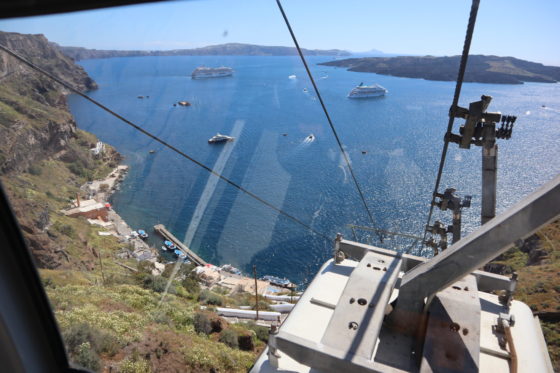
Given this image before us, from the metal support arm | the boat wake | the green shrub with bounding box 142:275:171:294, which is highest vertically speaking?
the metal support arm

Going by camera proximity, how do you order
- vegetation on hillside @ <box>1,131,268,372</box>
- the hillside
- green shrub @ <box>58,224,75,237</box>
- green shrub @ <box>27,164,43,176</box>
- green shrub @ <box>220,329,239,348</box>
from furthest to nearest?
green shrub @ <box>27,164,43,176</box> < green shrub @ <box>58,224,75,237</box> < green shrub @ <box>220,329,239,348</box> < the hillside < vegetation on hillside @ <box>1,131,268,372</box>

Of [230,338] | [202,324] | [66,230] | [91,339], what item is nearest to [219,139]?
[66,230]

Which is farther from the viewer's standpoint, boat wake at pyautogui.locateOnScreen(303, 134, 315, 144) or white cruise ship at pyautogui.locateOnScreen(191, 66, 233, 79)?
white cruise ship at pyautogui.locateOnScreen(191, 66, 233, 79)

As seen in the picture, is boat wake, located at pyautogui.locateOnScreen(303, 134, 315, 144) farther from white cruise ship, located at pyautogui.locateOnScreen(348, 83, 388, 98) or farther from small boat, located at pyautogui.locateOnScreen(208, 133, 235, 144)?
white cruise ship, located at pyautogui.locateOnScreen(348, 83, 388, 98)

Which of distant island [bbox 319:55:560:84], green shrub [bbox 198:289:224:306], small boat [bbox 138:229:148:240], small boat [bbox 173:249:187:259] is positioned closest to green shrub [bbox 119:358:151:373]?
green shrub [bbox 198:289:224:306]

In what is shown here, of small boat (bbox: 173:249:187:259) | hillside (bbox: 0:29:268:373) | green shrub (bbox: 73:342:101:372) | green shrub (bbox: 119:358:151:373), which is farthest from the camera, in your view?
small boat (bbox: 173:249:187:259)

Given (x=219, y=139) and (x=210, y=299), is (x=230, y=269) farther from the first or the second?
(x=219, y=139)

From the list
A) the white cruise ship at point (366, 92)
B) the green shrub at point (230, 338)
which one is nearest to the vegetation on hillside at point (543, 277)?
the green shrub at point (230, 338)
